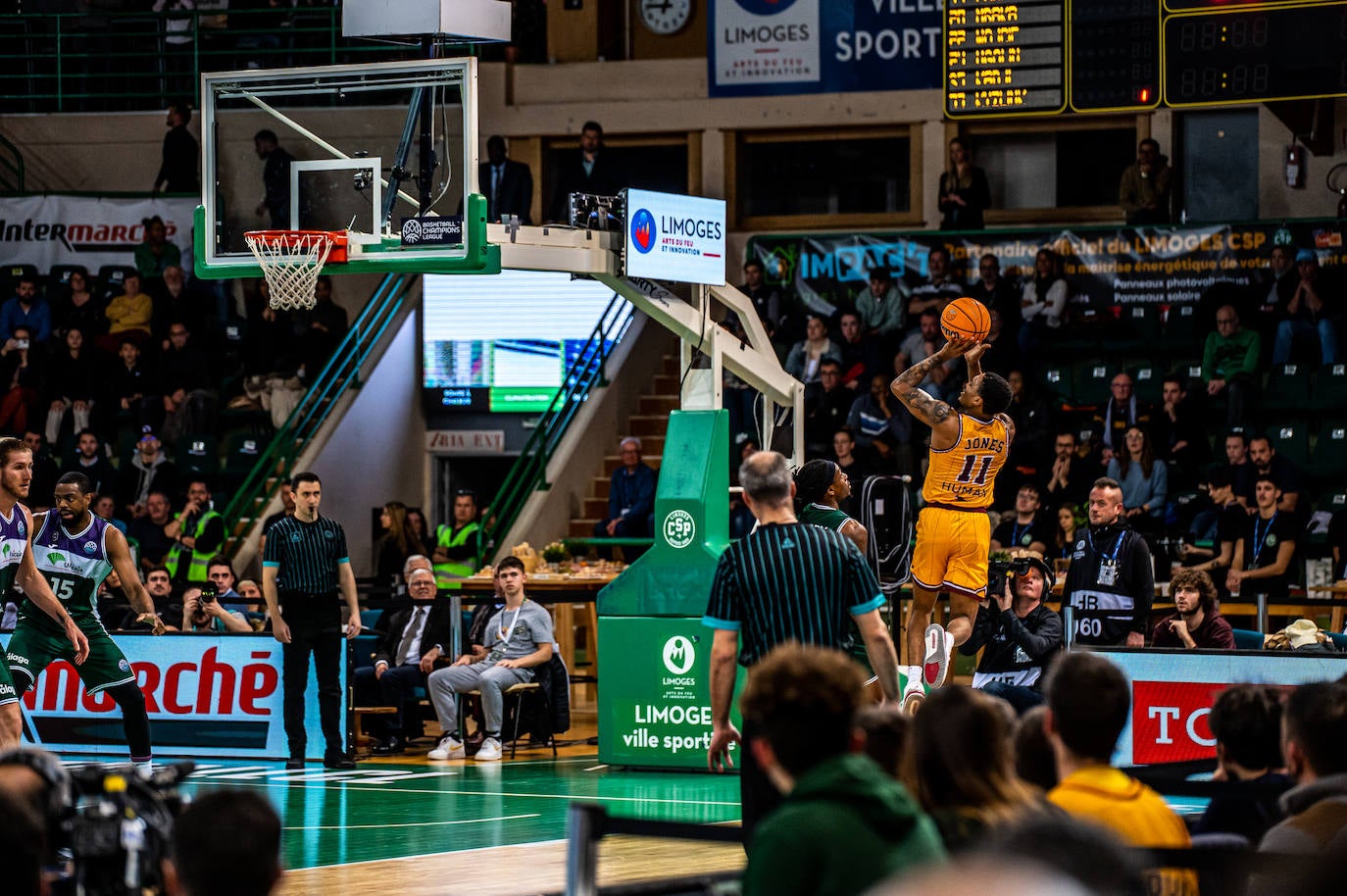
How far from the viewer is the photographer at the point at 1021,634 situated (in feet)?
40.5

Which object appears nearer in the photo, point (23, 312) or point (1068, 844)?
point (1068, 844)

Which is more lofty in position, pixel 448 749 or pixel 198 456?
pixel 198 456

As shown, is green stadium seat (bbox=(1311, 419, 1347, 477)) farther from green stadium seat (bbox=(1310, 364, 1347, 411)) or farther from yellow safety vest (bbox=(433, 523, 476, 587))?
yellow safety vest (bbox=(433, 523, 476, 587))

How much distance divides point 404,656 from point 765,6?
367 inches

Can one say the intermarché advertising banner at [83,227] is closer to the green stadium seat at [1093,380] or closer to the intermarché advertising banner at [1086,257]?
the intermarché advertising banner at [1086,257]

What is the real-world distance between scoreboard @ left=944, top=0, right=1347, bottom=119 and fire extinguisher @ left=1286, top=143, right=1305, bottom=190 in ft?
21.8

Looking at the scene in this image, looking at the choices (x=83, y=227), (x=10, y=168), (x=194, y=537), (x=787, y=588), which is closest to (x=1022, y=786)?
(x=787, y=588)

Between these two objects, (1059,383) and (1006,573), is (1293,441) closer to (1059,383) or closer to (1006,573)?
(1059,383)

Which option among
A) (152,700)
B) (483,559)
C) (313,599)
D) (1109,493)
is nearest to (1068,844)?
(1109,493)

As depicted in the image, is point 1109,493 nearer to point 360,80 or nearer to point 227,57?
point 360,80

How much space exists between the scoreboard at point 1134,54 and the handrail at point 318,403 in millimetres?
8648

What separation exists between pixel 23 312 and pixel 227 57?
171 inches

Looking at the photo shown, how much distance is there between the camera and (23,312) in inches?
890

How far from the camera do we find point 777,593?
7.43 metres
